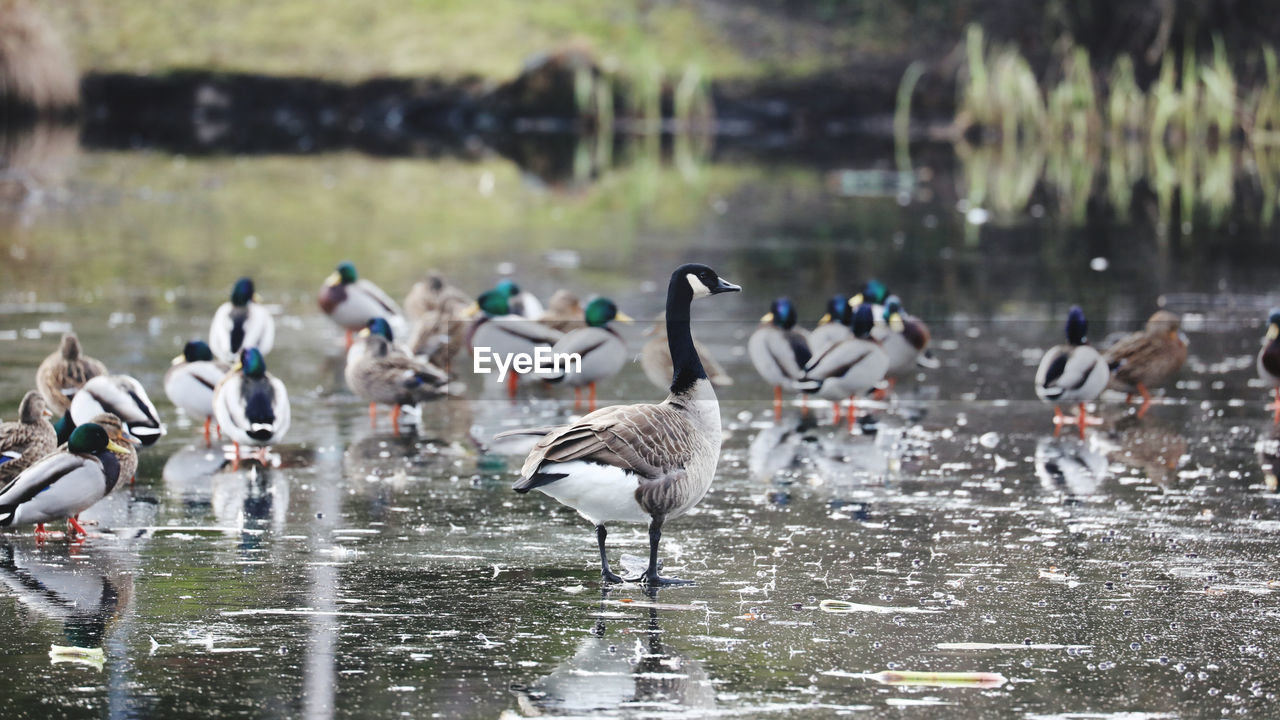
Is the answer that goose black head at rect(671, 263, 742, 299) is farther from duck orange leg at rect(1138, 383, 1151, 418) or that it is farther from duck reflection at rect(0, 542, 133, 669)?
duck orange leg at rect(1138, 383, 1151, 418)

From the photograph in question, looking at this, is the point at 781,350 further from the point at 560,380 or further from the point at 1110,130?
the point at 1110,130

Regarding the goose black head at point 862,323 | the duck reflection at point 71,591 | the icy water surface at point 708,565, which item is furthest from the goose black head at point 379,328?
the duck reflection at point 71,591

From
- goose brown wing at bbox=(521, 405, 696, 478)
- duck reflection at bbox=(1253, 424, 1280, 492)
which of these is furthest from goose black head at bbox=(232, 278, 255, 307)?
duck reflection at bbox=(1253, 424, 1280, 492)

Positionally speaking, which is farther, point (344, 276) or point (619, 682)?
point (344, 276)

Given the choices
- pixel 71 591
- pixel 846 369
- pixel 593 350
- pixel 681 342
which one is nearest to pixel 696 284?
pixel 681 342

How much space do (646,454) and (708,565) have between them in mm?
852

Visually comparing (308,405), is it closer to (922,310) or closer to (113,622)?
(113,622)

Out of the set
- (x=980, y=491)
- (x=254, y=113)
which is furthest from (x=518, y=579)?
(x=254, y=113)

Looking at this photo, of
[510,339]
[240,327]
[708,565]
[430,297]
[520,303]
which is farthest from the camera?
[430,297]

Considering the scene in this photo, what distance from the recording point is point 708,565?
26.4 feet

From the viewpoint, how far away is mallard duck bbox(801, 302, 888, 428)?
37.5 ft

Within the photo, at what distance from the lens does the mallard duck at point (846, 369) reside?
11430mm

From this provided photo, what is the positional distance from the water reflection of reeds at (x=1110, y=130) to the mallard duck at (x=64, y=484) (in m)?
19.2

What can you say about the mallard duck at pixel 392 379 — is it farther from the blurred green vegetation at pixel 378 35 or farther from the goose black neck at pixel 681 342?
the blurred green vegetation at pixel 378 35
